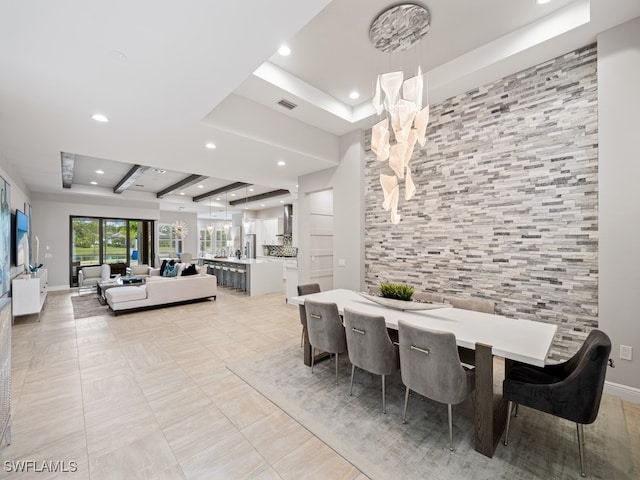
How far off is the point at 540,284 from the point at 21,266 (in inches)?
359

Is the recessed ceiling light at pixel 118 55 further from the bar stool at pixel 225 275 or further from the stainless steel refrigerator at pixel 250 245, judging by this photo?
the stainless steel refrigerator at pixel 250 245

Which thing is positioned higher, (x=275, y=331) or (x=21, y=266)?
(x=21, y=266)

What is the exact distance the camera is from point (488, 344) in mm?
1849

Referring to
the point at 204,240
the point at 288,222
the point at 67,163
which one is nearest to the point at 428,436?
the point at 67,163

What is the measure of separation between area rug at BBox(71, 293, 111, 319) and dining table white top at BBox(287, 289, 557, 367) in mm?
5556

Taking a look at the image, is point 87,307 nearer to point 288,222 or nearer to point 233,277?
point 233,277

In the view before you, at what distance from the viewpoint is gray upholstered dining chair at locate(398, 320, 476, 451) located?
1.87 meters

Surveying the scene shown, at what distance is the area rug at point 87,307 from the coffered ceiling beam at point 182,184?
377cm

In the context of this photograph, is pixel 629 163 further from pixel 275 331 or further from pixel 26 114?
pixel 26 114

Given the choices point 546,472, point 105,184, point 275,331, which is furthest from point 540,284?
point 105,184

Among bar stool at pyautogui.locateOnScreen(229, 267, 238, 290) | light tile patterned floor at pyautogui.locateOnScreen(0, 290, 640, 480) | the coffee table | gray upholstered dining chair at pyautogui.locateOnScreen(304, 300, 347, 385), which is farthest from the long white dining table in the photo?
the coffee table

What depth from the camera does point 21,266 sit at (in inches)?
226

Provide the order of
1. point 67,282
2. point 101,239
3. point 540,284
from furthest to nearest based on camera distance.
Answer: point 101,239 → point 67,282 → point 540,284

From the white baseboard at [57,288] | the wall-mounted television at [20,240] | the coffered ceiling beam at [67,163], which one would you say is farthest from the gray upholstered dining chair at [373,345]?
the white baseboard at [57,288]
